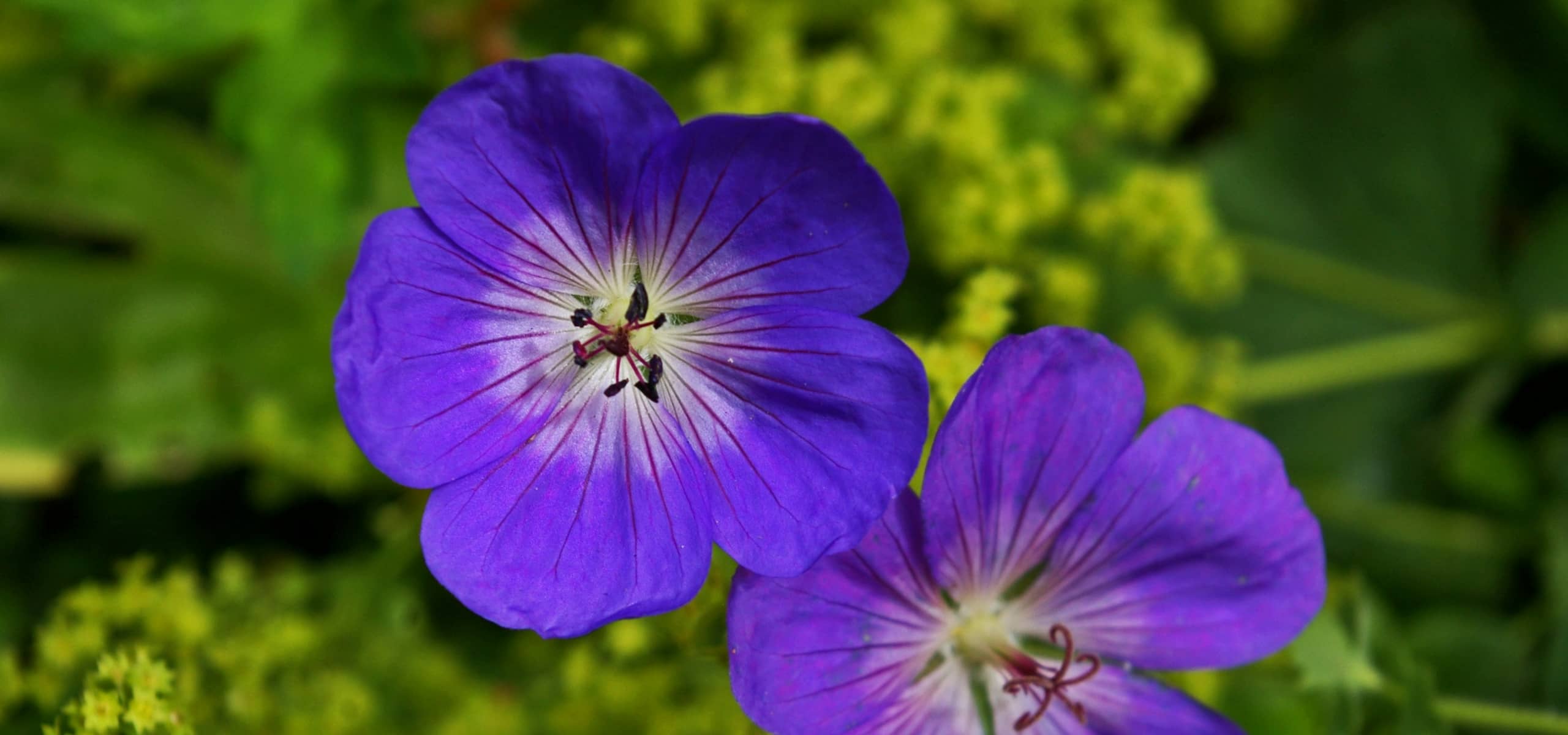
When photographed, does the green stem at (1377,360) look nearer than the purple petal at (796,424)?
No

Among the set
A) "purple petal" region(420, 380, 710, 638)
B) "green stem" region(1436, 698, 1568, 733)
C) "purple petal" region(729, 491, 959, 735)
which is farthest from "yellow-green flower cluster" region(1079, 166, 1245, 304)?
"purple petal" region(420, 380, 710, 638)

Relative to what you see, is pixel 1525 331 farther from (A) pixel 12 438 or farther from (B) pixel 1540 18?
(A) pixel 12 438

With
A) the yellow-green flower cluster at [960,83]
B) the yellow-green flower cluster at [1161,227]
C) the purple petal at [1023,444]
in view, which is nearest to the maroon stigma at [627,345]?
the purple petal at [1023,444]

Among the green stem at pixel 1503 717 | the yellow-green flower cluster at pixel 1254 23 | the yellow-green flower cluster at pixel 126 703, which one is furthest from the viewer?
the yellow-green flower cluster at pixel 1254 23

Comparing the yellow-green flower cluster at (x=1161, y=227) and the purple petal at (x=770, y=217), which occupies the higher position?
the yellow-green flower cluster at (x=1161, y=227)

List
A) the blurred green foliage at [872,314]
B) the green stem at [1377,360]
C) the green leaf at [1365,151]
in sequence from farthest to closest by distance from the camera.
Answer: the green leaf at [1365,151] → the green stem at [1377,360] → the blurred green foliage at [872,314]

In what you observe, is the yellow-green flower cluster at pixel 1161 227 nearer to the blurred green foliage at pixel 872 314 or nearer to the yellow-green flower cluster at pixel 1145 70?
the blurred green foliage at pixel 872 314

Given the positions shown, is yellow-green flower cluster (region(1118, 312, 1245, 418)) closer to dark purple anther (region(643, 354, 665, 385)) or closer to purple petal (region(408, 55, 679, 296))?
dark purple anther (region(643, 354, 665, 385))
